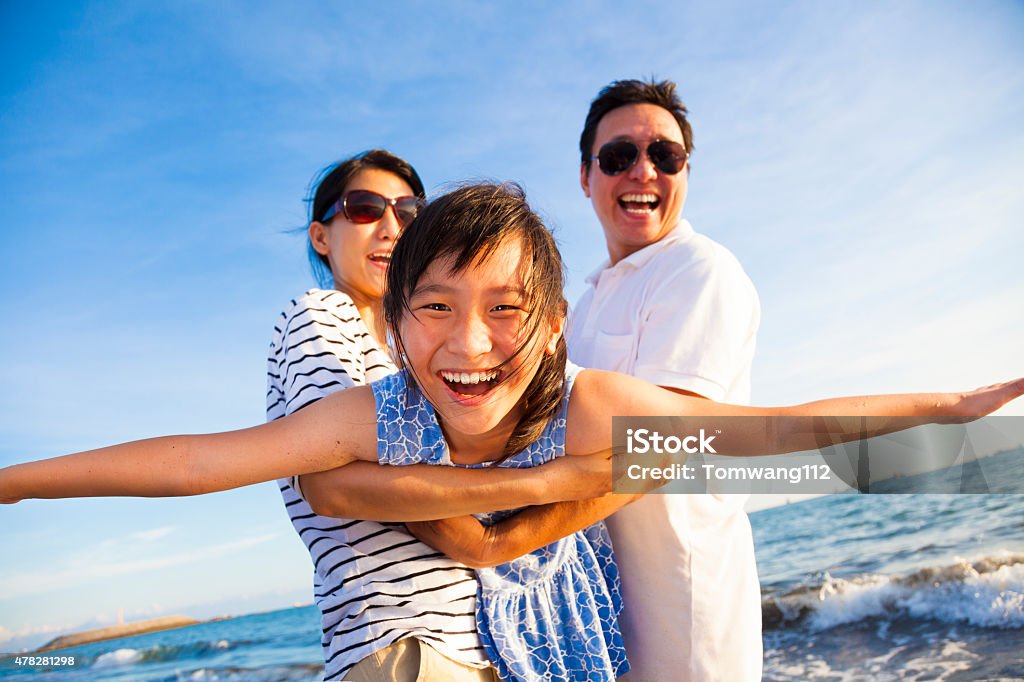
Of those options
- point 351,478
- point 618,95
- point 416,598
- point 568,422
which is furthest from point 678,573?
point 618,95

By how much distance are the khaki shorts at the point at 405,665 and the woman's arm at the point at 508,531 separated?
288 mm

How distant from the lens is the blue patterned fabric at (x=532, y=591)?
2227mm

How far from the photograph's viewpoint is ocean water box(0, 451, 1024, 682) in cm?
906

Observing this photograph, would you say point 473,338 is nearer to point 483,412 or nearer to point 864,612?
point 483,412

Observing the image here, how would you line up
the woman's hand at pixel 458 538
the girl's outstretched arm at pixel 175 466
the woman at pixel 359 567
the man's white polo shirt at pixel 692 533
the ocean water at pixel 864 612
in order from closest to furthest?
the girl's outstretched arm at pixel 175 466
the woman at pixel 359 567
the woman's hand at pixel 458 538
the man's white polo shirt at pixel 692 533
the ocean water at pixel 864 612

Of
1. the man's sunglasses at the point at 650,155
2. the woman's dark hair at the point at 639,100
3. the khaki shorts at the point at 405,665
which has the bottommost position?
the khaki shorts at the point at 405,665

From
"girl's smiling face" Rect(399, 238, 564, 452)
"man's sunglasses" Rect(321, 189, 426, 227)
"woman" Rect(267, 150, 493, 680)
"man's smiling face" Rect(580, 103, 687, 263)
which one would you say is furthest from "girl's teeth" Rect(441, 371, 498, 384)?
"man's smiling face" Rect(580, 103, 687, 263)

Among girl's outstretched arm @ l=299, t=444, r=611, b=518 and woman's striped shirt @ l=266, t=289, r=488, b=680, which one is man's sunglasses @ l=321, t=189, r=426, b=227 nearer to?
woman's striped shirt @ l=266, t=289, r=488, b=680

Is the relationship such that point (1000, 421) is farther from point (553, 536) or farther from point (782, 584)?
point (782, 584)

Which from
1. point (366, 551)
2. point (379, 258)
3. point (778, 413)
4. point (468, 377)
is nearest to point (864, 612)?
point (778, 413)

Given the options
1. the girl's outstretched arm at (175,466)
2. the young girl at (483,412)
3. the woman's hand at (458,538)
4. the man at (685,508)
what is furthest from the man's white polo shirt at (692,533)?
the girl's outstretched arm at (175,466)

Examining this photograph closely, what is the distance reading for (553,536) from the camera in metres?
2.37

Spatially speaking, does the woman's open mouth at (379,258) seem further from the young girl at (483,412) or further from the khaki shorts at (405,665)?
the khaki shorts at (405,665)

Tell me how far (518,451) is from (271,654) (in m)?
18.8
